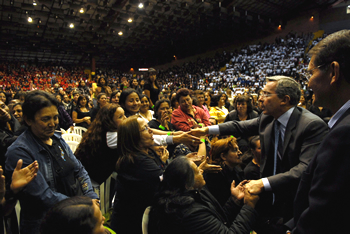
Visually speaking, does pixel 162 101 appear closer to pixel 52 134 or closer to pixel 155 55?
pixel 52 134

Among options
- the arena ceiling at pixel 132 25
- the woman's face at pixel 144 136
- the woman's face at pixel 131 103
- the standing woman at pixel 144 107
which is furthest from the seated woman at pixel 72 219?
the arena ceiling at pixel 132 25

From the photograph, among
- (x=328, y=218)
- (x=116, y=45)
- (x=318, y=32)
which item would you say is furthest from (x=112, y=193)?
(x=318, y=32)

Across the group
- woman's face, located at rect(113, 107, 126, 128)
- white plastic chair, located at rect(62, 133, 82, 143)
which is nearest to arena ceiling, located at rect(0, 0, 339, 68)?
white plastic chair, located at rect(62, 133, 82, 143)

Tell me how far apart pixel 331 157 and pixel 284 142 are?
81cm

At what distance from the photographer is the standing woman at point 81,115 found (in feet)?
14.2

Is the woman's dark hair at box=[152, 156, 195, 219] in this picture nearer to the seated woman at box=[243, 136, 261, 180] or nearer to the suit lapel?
the suit lapel

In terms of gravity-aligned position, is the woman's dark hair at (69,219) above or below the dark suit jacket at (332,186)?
below

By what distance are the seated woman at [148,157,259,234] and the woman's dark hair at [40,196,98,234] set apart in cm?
39

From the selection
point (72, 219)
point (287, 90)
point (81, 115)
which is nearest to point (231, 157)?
point (287, 90)

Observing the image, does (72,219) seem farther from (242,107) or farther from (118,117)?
(242,107)

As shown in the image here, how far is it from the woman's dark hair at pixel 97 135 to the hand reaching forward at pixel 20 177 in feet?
2.42

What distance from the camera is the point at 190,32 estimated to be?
17578mm

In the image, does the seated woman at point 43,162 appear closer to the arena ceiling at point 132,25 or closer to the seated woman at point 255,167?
the seated woman at point 255,167

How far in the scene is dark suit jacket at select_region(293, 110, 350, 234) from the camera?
2.08 ft
